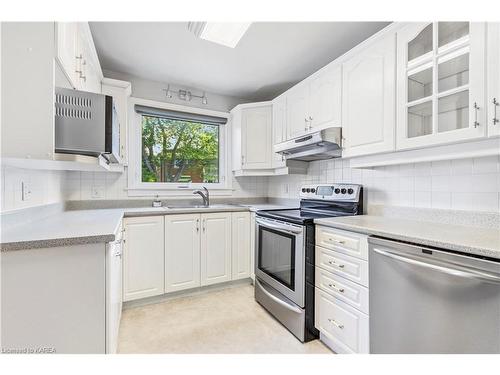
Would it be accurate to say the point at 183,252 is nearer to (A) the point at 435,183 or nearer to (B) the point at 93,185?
(B) the point at 93,185

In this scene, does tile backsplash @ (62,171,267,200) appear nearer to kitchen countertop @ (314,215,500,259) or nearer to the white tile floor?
the white tile floor

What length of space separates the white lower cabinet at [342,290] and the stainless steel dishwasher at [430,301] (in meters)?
0.08

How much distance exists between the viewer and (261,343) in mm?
1749

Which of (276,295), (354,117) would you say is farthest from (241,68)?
(276,295)

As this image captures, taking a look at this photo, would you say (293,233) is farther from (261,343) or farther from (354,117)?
(354,117)

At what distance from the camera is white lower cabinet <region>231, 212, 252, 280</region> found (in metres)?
2.68

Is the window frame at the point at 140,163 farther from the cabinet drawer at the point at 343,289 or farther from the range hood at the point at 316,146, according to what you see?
the cabinet drawer at the point at 343,289

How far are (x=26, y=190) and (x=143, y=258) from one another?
108 centimetres

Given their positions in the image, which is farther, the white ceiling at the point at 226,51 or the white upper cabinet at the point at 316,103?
the white upper cabinet at the point at 316,103

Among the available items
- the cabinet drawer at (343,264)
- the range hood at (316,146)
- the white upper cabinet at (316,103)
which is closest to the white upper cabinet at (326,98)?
the white upper cabinet at (316,103)

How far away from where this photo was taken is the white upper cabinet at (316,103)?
2078 mm

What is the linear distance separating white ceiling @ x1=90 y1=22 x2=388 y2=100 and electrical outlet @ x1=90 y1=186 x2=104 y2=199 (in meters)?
1.30

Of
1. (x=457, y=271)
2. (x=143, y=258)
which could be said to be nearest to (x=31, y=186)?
(x=143, y=258)

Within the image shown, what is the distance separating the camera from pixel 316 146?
7.22 feet
